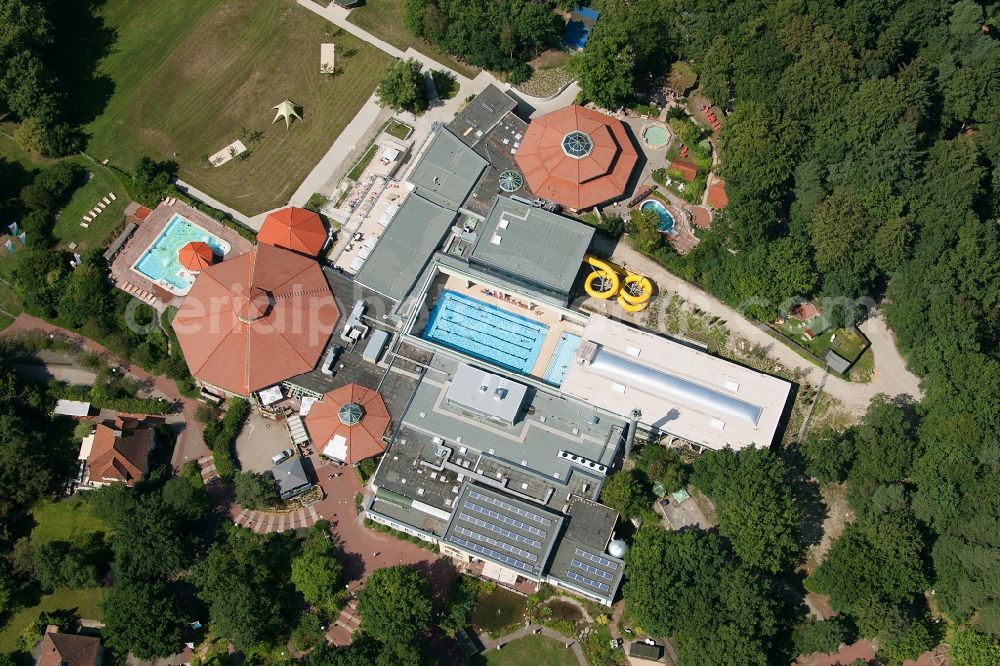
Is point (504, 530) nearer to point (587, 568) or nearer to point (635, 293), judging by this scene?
point (587, 568)

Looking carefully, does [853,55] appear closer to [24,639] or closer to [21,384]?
[21,384]

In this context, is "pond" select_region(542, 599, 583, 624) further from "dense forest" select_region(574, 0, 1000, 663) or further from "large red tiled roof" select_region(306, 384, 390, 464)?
"large red tiled roof" select_region(306, 384, 390, 464)

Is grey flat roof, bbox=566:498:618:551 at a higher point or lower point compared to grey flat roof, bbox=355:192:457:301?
lower

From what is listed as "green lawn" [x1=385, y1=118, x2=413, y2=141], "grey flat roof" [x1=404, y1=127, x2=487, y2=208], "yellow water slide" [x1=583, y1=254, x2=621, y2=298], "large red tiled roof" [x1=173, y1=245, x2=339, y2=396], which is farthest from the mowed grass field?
"yellow water slide" [x1=583, y1=254, x2=621, y2=298]

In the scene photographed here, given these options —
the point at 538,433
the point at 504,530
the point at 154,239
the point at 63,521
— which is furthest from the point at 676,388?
the point at 63,521

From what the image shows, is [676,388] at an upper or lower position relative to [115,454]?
upper

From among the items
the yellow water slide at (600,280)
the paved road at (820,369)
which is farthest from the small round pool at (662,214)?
the yellow water slide at (600,280)
